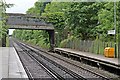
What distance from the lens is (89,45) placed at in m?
33.3

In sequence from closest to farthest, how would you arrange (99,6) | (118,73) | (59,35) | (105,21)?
(118,73) < (105,21) < (99,6) < (59,35)

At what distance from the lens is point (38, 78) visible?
17.0 meters

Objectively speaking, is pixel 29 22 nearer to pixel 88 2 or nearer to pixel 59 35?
pixel 59 35

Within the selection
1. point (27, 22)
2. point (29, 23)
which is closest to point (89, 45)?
point (29, 23)

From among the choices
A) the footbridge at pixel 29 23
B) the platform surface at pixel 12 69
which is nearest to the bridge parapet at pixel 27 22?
the footbridge at pixel 29 23

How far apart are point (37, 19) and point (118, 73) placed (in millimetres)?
40005

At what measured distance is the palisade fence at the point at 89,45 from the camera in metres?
28.9

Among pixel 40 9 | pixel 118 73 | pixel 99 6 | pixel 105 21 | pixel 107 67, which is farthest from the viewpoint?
pixel 40 9

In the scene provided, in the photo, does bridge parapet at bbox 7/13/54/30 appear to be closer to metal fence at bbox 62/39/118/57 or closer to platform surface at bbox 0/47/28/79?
metal fence at bbox 62/39/118/57

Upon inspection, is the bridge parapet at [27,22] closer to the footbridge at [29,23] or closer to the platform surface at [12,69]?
the footbridge at [29,23]

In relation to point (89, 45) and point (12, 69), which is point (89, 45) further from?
point (12, 69)

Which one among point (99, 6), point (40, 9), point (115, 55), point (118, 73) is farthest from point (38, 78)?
point (40, 9)

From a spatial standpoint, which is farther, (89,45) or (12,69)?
(89,45)

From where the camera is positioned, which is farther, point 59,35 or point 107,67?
point 59,35
